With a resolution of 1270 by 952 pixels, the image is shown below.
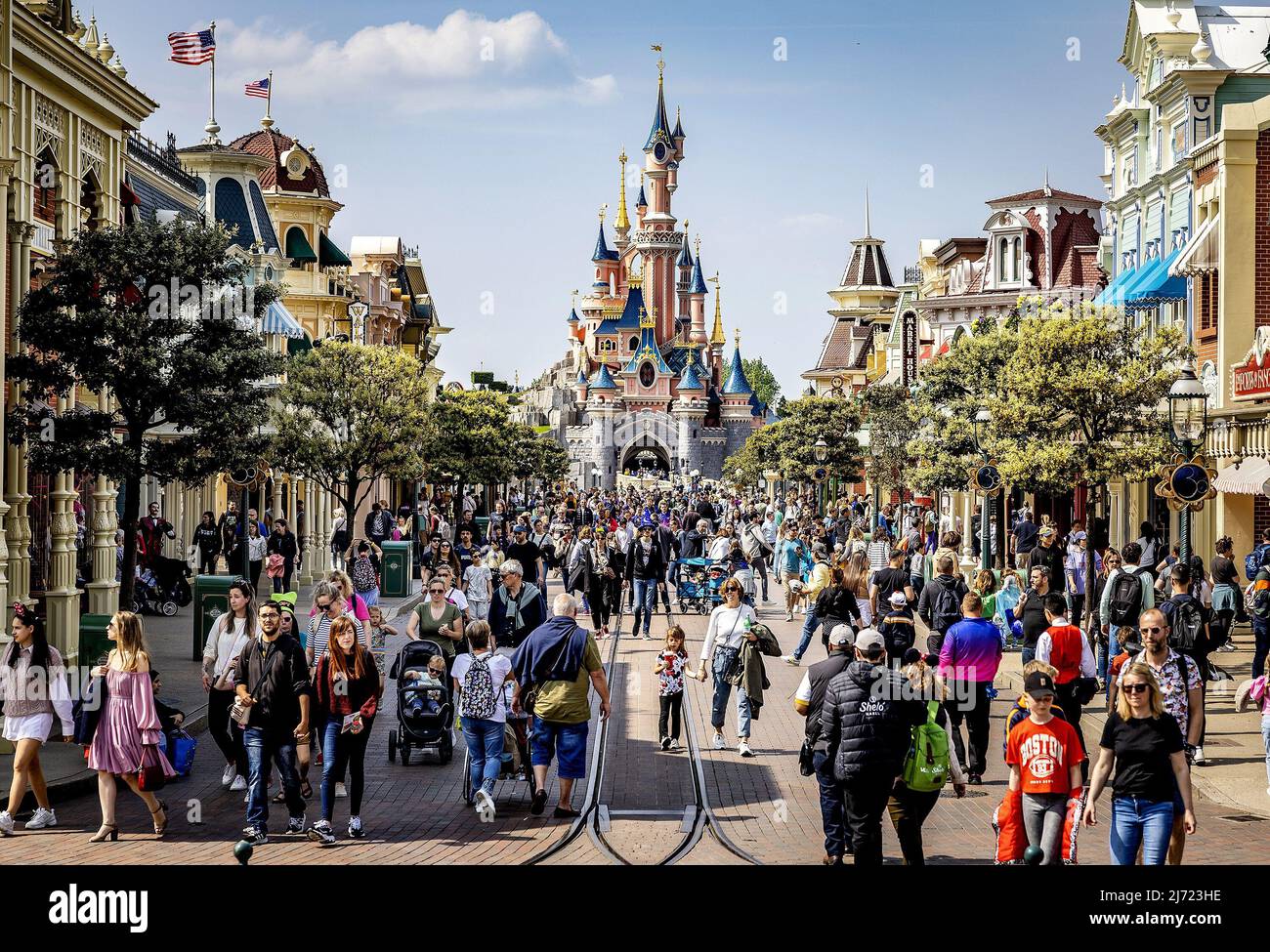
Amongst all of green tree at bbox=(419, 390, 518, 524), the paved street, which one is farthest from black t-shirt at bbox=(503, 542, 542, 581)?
green tree at bbox=(419, 390, 518, 524)

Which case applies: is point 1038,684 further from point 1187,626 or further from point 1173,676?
point 1187,626

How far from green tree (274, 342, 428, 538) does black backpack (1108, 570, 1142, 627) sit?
1734 centimetres

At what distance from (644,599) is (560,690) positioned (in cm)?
1243

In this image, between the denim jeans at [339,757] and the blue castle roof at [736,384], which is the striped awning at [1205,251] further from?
the blue castle roof at [736,384]

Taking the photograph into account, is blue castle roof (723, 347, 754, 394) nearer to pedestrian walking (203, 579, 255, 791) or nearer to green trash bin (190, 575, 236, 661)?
green trash bin (190, 575, 236, 661)

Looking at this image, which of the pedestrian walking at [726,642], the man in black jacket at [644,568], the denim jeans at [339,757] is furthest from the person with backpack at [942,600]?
the man in black jacket at [644,568]

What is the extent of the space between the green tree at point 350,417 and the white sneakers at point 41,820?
1900 cm

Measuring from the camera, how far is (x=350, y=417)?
30266 mm

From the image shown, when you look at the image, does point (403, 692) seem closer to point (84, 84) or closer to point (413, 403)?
point (84, 84)

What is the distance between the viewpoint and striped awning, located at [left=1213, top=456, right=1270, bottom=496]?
69.4 feet

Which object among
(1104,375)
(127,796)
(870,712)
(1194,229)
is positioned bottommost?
(127,796)

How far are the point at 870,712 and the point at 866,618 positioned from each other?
24.2ft

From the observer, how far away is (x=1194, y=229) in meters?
26.9
